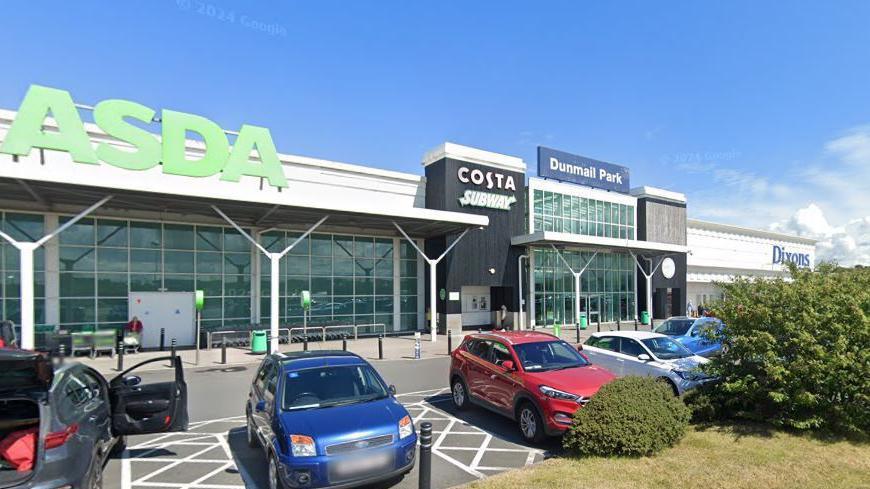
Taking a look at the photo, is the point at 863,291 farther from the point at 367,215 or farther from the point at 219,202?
the point at 219,202

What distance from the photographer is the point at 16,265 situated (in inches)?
698

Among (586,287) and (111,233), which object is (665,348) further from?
(586,287)

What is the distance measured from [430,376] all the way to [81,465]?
980cm

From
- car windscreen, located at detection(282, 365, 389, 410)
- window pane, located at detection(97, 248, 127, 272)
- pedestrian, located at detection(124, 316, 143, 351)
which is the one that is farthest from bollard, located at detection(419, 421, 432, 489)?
window pane, located at detection(97, 248, 127, 272)

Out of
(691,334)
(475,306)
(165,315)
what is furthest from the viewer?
(475,306)

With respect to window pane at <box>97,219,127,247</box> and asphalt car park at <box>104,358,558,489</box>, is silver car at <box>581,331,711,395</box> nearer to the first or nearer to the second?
asphalt car park at <box>104,358,558,489</box>

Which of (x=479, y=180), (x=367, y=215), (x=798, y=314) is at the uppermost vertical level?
(x=479, y=180)

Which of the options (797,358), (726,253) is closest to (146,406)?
(797,358)

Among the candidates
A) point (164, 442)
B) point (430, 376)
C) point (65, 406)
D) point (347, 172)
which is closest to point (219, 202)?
point (347, 172)

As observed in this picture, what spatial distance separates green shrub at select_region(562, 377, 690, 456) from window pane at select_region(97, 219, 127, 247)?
64.4 ft

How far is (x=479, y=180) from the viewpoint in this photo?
26.6m

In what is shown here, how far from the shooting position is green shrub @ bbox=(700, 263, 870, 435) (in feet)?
23.7

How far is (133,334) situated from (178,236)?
14.3 ft

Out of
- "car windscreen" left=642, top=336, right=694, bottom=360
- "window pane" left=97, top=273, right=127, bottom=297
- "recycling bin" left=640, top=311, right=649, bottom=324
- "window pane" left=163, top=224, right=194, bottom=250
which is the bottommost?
"recycling bin" left=640, top=311, right=649, bottom=324
